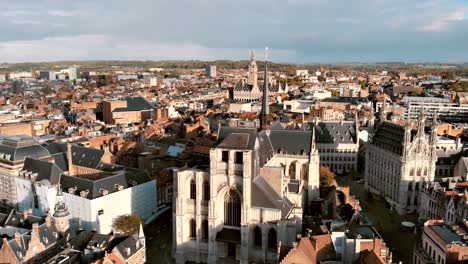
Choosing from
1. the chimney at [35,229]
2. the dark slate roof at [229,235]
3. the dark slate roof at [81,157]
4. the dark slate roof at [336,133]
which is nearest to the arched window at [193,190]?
the dark slate roof at [229,235]

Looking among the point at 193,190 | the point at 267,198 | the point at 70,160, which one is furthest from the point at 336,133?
the point at 70,160

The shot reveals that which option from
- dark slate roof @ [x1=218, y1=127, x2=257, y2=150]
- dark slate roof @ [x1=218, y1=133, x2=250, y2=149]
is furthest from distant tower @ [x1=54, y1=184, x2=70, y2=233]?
dark slate roof @ [x1=218, y1=127, x2=257, y2=150]

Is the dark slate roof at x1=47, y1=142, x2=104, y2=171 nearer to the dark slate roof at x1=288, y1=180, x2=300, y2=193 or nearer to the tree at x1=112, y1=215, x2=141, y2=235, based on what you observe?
the tree at x1=112, y1=215, x2=141, y2=235

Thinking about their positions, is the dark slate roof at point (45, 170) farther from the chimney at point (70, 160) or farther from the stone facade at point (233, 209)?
the stone facade at point (233, 209)

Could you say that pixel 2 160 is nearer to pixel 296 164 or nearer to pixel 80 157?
pixel 80 157

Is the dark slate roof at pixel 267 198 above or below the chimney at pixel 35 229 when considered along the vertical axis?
above

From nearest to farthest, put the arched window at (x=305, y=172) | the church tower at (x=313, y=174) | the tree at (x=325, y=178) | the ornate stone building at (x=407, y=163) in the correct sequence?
the church tower at (x=313, y=174) < the ornate stone building at (x=407, y=163) < the arched window at (x=305, y=172) < the tree at (x=325, y=178)
